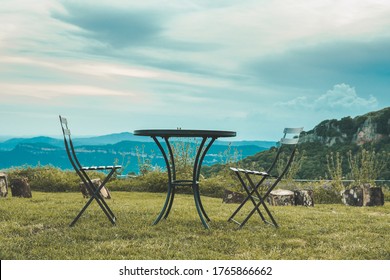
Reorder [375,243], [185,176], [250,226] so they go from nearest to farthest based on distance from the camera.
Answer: [375,243] → [250,226] → [185,176]

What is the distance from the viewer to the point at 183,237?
5418mm

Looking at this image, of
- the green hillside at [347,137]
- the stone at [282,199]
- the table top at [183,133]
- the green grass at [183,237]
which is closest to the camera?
the green grass at [183,237]

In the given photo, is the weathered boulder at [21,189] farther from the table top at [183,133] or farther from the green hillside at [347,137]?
the green hillside at [347,137]

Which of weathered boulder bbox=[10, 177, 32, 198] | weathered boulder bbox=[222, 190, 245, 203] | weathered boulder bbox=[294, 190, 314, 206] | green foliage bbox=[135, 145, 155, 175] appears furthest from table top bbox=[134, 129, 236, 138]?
green foliage bbox=[135, 145, 155, 175]

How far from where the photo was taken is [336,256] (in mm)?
4820

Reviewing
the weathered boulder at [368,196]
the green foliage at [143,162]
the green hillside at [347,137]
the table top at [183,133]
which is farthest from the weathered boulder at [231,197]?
the green hillside at [347,137]

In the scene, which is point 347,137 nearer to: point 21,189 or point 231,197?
point 231,197

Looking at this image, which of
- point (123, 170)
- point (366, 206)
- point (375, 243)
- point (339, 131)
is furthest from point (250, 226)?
point (339, 131)

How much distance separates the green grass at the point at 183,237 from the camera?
4.75 meters

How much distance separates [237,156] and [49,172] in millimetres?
4646

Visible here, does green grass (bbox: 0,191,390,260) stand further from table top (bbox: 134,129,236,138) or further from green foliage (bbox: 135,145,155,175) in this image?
green foliage (bbox: 135,145,155,175)

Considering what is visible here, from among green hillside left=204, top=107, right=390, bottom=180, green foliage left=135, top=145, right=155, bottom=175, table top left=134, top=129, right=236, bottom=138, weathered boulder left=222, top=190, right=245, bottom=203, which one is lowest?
weathered boulder left=222, top=190, right=245, bottom=203

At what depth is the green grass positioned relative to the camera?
4.75 meters
